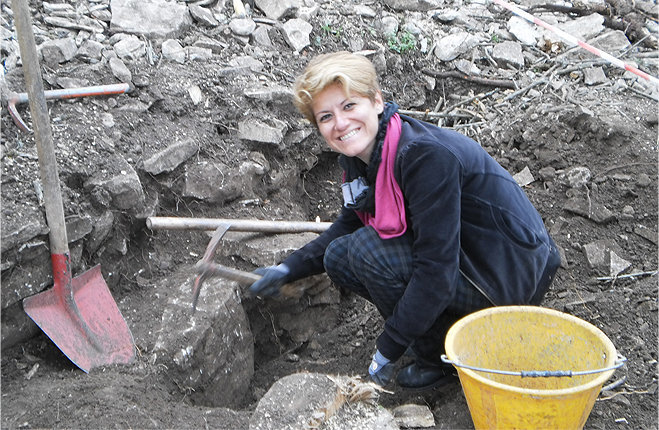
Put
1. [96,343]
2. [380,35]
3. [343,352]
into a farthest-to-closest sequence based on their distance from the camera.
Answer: [380,35] → [343,352] → [96,343]

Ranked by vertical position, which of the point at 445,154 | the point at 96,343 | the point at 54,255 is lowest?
the point at 96,343

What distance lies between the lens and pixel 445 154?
234 cm

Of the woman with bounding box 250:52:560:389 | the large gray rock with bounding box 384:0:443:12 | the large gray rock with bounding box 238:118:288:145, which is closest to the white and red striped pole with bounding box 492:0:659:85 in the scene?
the large gray rock with bounding box 384:0:443:12

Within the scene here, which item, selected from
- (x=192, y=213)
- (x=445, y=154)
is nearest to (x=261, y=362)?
(x=192, y=213)

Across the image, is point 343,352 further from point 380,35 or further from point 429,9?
point 429,9

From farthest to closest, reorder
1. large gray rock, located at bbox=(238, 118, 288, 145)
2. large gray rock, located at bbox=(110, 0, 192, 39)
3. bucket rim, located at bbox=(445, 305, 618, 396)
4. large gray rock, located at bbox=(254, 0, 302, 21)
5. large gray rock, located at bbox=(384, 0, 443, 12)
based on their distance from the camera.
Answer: large gray rock, located at bbox=(384, 0, 443, 12)
large gray rock, located at bbox=(254, 0, 302, 21)
large gray rock, located at bbox=(110, 0, 192, 39)
large gray rock, located at bbox=(238, 118, 288, 145)
bucket rim, located at bbox=(445, 305, 618, 396)

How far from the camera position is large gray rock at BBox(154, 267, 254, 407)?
9.87 ft

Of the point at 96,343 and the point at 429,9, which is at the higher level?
the point at 429,9

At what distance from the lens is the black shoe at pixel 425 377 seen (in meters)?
2.90

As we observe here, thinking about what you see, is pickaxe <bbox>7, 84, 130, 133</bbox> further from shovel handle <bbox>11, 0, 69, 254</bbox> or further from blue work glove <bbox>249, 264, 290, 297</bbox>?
blue work glove <bbox>249, 264, 290, 297</bbox>

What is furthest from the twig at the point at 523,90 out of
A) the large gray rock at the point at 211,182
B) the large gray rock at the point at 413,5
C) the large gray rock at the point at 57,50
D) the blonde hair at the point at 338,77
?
the large gray rock at the point at 57,50

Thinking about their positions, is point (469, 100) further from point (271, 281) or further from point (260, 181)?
point (271, 281)

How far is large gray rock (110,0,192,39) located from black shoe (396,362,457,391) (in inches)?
107

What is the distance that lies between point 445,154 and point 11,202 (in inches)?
77.7
